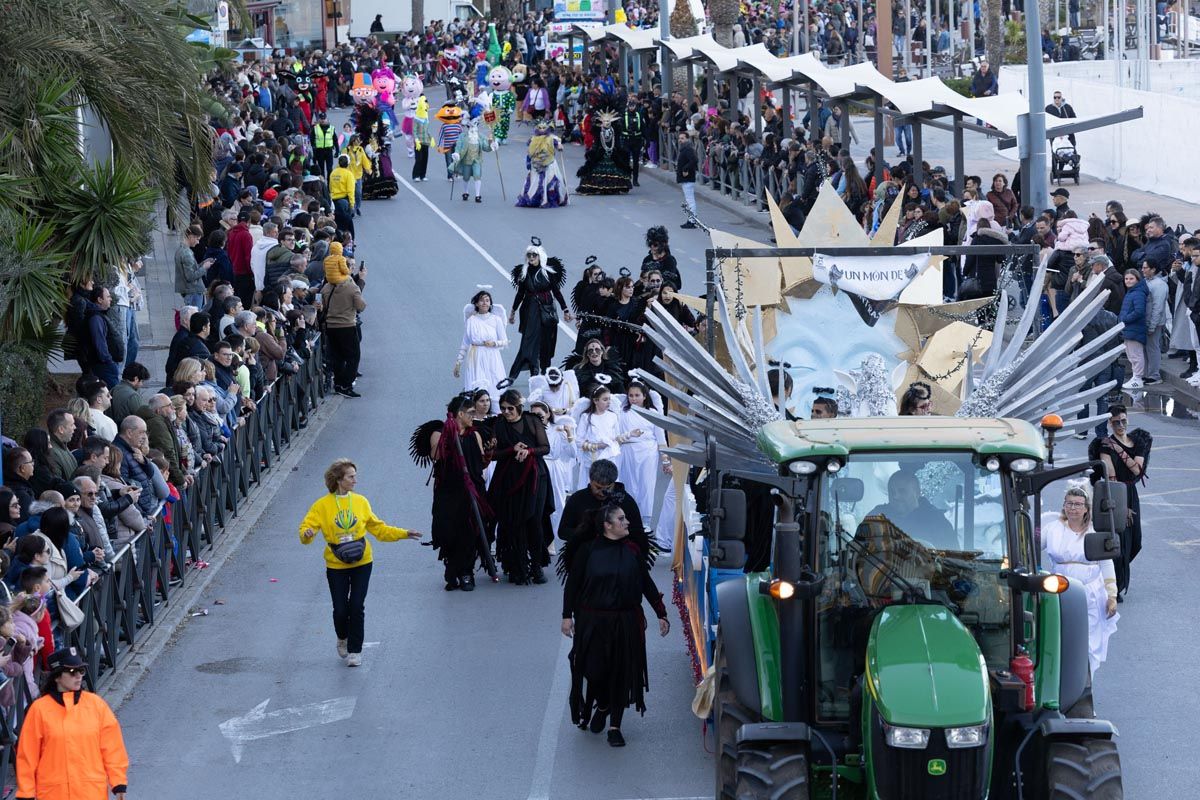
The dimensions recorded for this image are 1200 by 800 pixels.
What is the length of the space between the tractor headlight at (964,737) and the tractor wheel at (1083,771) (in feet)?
2.13

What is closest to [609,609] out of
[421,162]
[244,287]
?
[244,287]

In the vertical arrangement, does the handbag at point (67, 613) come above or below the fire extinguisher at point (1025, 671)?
below

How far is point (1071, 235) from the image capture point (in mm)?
22703

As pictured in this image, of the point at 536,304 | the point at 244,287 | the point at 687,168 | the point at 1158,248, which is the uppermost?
the point at 687,168

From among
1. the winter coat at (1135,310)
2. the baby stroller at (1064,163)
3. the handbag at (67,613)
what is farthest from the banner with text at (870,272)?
the baby stroller at (1064,163)

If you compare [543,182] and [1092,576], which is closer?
[1092,576]

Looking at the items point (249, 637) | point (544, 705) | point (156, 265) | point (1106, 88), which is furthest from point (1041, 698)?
point (1106, 88)

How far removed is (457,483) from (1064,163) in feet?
86.1

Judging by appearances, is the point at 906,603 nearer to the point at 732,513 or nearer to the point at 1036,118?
the point at 732,513

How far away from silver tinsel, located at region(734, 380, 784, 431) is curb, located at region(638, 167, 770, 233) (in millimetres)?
22187

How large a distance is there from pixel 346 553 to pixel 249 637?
5.39 ft

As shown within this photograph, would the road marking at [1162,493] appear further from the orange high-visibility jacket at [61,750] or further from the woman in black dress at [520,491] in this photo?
the orange high-visibility jacket at [61,750]

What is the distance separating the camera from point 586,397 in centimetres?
1714

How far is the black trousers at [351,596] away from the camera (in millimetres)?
13555
